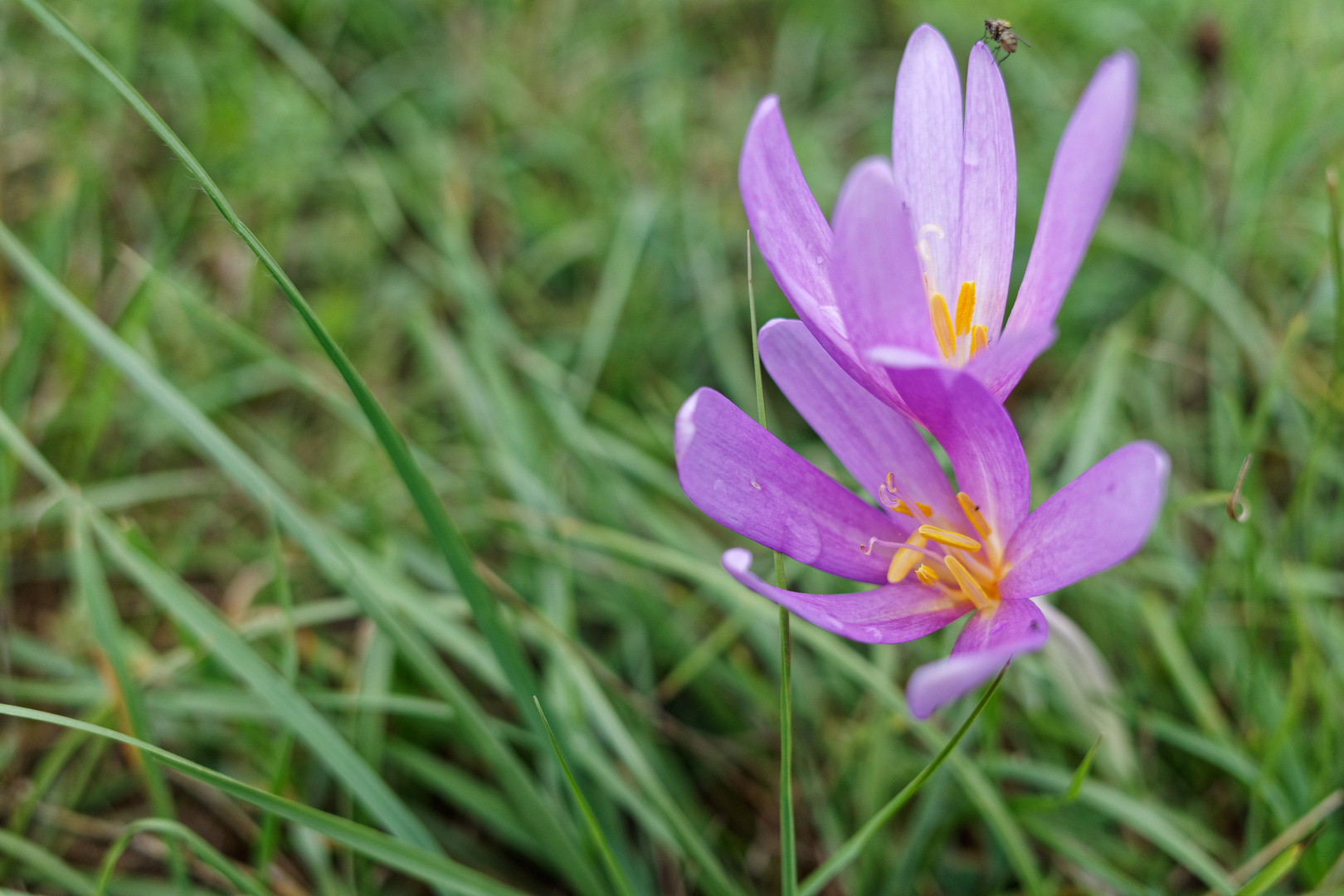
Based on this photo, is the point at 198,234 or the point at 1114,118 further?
the point at 198,234

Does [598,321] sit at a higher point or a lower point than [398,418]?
higher

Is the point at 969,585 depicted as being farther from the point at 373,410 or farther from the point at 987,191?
the point at 373,410

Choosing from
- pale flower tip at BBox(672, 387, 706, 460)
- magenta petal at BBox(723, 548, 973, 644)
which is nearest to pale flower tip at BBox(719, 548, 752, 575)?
magenta petal at BBox(723, 548, 973, 644)

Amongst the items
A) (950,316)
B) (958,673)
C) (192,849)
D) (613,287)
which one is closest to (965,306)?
(950,316)

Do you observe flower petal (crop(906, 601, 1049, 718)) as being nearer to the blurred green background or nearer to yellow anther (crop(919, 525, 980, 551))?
yellow anther (crop(919, 525, 980, 551))

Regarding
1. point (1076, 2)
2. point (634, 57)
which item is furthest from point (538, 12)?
point (1076, 2)

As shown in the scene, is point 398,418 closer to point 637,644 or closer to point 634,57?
point 637,644

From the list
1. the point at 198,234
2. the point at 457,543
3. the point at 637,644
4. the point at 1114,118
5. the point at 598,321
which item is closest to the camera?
the point at 1114,118

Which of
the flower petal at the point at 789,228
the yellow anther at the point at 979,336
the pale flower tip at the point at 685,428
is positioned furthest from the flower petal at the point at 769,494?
the yellow anther at the point at 979,336
